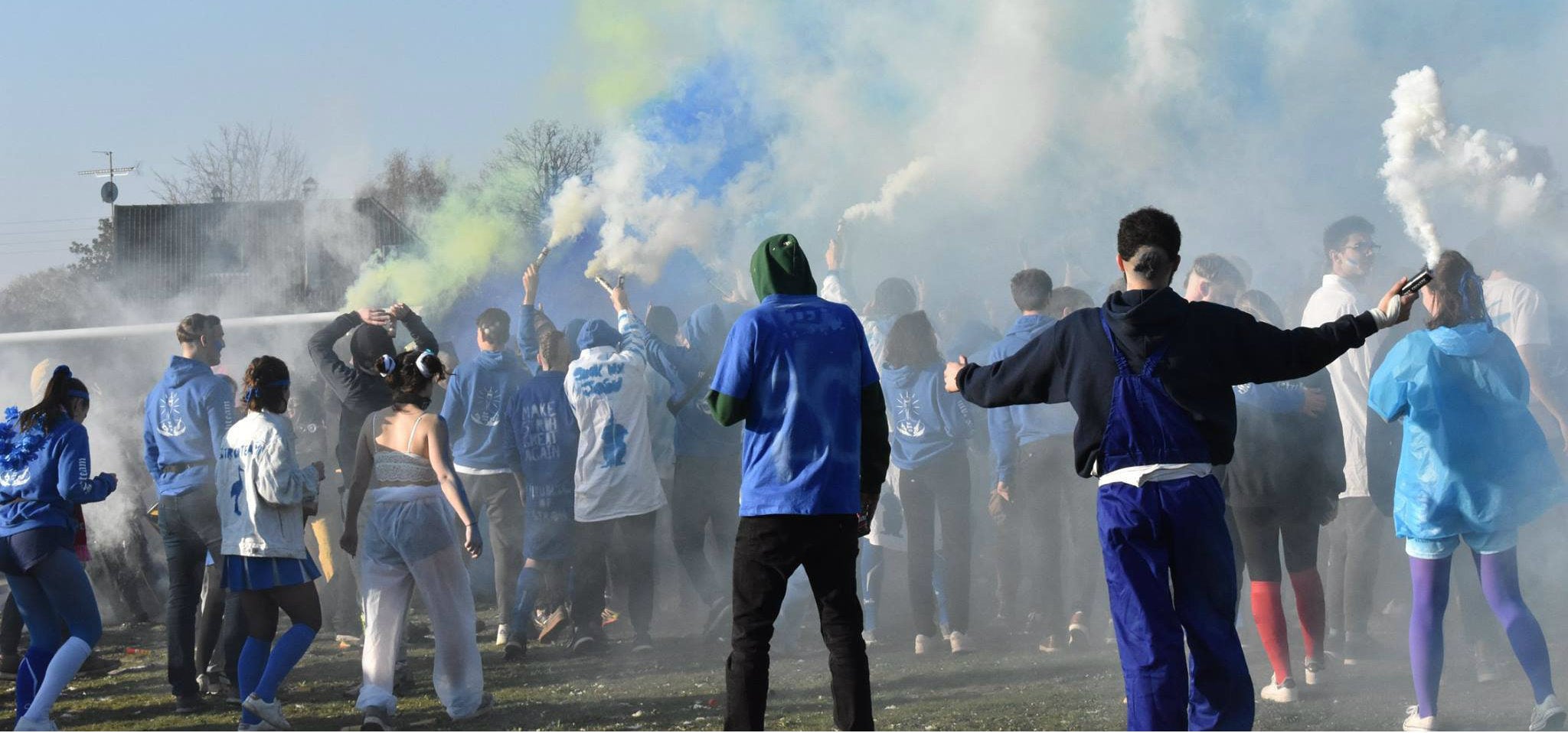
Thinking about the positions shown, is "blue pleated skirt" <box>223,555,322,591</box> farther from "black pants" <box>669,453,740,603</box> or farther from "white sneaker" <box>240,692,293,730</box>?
"black pants" <box>669,453,740,603</box>

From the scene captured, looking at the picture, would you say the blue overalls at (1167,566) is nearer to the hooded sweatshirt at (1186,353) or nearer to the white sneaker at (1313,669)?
the hooded sweatshirt at (1186,353)

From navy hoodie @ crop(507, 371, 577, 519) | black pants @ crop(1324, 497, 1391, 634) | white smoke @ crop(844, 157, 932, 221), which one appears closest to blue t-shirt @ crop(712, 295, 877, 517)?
navy hoodie @ crop(507, 371, 577, 519)

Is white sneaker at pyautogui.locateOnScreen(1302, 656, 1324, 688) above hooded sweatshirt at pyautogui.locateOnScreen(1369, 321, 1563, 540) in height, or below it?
below

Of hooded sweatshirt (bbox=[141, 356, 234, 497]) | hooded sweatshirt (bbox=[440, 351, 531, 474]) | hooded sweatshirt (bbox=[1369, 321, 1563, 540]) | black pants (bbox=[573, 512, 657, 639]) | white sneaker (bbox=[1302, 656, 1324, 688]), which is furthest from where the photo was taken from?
hooded sweatshirt (bbox=[440, 351, 531, 474])

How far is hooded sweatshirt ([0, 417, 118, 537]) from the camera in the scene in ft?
18.9

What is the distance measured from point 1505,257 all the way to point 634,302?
17.0 feet

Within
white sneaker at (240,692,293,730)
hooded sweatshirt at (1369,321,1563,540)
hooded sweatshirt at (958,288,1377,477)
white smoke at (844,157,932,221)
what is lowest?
white sneaker at (240,692,293,730)

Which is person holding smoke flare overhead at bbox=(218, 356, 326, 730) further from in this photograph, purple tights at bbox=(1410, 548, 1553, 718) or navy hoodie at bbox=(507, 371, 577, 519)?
purple tights at bbox=(1410, 548, 1553, 718)

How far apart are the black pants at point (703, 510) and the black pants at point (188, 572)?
8.24 ft

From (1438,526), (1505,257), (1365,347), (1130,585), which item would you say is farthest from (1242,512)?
(1130,585)

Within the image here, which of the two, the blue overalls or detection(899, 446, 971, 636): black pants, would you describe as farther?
detection(899, 446, 971, 636): black pants

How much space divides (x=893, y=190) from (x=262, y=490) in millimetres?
4308

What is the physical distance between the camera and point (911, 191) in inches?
336

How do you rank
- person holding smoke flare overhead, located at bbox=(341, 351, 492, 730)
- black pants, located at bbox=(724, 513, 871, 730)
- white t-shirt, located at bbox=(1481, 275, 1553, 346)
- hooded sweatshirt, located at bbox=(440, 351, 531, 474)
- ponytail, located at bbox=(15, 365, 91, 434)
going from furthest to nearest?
hooded sweatshirt, located at bbox=(440, 351, 531, 474) → white t-shirt, located at bbox=(1481, 275, 1553, 346) → ponytail, located at bbox=(15, 365, 91, 434) → person holding smoke flare overhead, located at bbox=(341, 351, 492, 730) → black pants, located at bbox=(724, 513, 871, 730)
